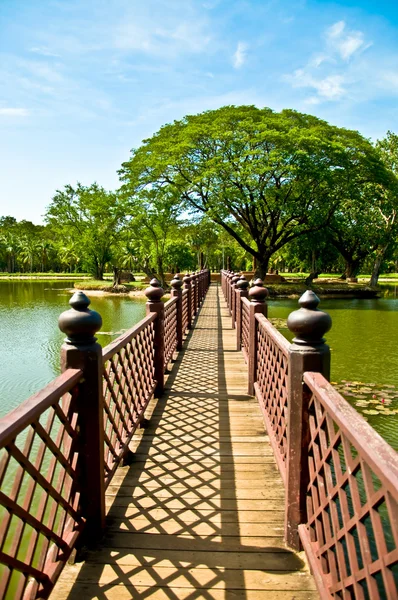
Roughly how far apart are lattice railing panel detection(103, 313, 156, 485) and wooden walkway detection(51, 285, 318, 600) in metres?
0.18

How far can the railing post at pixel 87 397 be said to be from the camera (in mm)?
2051

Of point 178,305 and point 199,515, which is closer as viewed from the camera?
point 199,515

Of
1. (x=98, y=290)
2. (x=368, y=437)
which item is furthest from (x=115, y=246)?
(x=368, y=437)

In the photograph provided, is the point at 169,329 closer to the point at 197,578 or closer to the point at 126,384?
the point at 126,384

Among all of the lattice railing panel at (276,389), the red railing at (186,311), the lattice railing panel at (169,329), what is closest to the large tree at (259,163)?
the red railing at (186,311)

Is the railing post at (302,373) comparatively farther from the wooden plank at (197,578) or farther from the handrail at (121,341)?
the handrail at (121,341)

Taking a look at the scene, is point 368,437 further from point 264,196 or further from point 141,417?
point 264,196

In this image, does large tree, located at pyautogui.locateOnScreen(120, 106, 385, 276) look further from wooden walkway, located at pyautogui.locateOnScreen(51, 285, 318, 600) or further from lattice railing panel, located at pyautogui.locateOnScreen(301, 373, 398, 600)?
lattice railing panel, located at pyautogui.locateOnScreen(301, 373, 398, 600)

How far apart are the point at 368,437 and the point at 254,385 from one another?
10.5 ft

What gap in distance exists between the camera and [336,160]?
21.4m

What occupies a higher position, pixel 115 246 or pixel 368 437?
pixel 115 246

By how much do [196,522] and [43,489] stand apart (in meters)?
0.96

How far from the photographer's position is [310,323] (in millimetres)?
1920

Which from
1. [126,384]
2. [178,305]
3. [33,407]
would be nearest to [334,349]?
[178,305]
